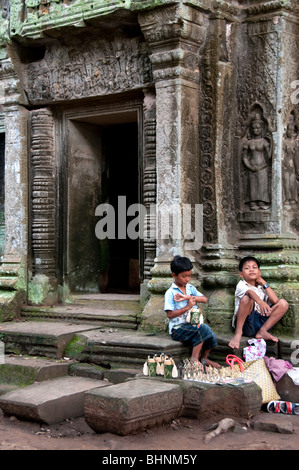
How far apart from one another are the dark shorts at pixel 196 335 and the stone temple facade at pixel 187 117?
654 millimetres

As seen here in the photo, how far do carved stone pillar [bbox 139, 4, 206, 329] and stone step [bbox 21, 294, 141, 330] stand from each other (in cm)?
51

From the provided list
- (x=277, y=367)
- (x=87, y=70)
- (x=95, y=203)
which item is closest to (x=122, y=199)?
(x=95, y=203)

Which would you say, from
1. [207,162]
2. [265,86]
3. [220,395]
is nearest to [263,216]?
[207,162]

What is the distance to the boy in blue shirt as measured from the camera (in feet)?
20.0

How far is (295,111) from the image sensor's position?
7.21 metres

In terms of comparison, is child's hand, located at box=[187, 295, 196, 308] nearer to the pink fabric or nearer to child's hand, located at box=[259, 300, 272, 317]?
child's hand, located at box=[259, 300, 272, 317]

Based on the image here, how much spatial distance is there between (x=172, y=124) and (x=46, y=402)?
3.11m

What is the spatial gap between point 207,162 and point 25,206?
2381mm

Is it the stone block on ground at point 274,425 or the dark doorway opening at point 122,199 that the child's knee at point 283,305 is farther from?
the dark doorway opening at point 122,199

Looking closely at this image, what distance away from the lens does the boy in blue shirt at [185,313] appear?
20.0ft

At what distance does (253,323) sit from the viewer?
641 cm

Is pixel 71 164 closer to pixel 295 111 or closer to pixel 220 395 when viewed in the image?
pixel 295 111

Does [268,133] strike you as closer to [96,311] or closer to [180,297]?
[180,297]

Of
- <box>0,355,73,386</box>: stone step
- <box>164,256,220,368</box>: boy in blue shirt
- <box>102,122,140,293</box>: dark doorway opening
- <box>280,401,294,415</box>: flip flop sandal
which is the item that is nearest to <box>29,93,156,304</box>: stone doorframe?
<box>102,122,140,293</box>: dark doorway opening
